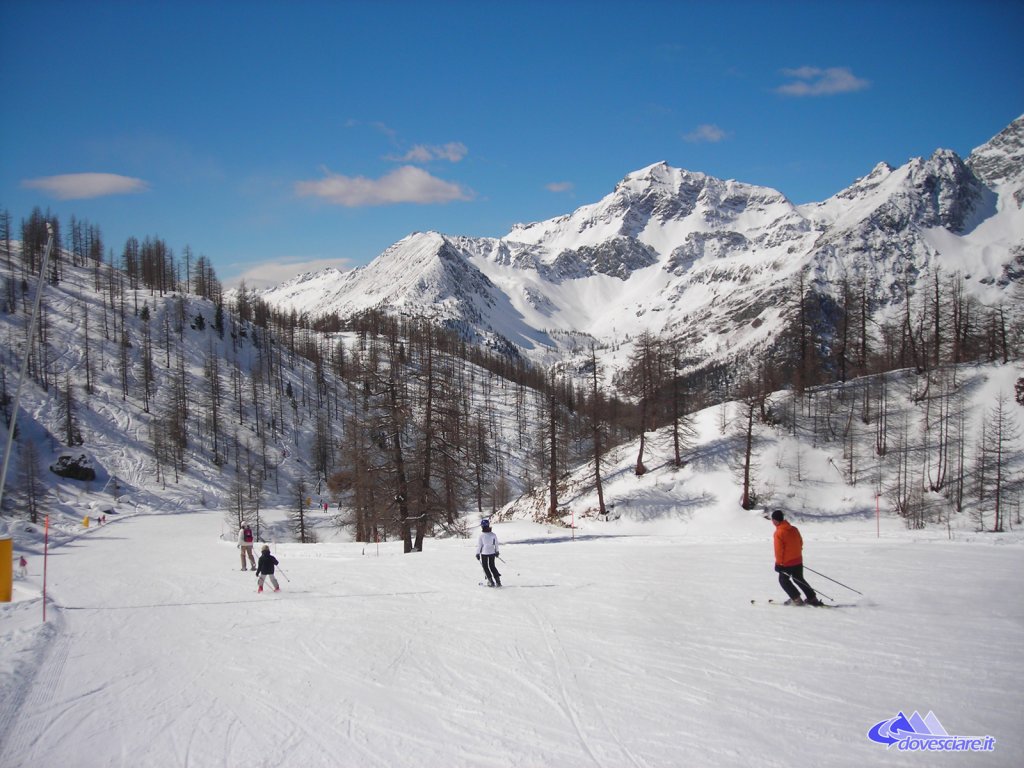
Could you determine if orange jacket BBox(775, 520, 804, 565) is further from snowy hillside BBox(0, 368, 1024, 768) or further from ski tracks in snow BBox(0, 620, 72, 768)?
ski tracks in snow BBox(0, 620, 72, 768)

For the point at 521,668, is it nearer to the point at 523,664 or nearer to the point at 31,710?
the point at 523,664

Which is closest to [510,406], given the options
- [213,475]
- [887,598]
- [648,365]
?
[213,475]

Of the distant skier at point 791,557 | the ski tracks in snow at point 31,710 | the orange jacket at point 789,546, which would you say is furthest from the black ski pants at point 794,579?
the ski tracks in snow at point 31,710

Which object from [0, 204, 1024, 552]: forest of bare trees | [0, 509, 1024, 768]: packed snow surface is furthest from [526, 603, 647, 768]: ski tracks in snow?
[0, 204, 1024, 552]: forest of bare trees

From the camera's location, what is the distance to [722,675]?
944cm

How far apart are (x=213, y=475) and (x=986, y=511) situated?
89.9 metres

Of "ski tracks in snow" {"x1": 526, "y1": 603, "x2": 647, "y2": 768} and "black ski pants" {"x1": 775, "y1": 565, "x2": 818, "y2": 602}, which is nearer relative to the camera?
"ski tracks in snow" {"x1": 526, "y1": 603, "x2": 647, "y2": 768}

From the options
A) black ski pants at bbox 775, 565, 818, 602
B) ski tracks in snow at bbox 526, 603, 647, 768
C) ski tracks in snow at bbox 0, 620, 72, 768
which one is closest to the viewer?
ski tracks in snow at bbox 526, 603, 647, 768

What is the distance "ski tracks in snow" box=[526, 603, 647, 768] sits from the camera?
7090 millimetres

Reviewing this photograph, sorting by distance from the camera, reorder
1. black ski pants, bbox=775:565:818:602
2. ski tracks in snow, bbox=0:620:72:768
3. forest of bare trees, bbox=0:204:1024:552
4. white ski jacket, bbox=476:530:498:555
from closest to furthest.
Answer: ski tracks in snow, bbox=0:620:72:768 → black ski pants, bbox=775:565:818:602 → white ski jacket, bbox=476:530:498:555 → forest of bare trees, bbox=0:204:1024:552
